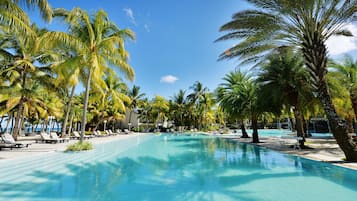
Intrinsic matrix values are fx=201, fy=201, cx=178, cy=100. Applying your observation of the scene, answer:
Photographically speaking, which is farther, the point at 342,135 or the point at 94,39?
the point at 94,39

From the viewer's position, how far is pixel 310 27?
7.52 meters

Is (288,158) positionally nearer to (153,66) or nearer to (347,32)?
(347,32)

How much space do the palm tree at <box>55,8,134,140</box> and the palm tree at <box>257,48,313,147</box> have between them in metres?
8.36

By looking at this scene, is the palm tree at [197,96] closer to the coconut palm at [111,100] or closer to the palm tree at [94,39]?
the coconut palm at [111,100]

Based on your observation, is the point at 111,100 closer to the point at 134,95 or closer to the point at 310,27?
the point at 134,95

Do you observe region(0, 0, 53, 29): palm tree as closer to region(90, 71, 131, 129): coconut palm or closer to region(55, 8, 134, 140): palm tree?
region(55, 8, 134, 140): palm tree

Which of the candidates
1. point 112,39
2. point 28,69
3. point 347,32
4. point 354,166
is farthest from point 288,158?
point 28,69

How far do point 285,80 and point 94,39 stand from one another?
10.8m

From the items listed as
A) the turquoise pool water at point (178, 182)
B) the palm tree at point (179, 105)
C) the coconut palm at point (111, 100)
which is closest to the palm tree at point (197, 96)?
the palm tree at point (179, 105)

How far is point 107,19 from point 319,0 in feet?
34.2

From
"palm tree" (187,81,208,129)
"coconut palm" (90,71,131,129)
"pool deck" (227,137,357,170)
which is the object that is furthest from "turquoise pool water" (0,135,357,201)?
"palm tree" (187,81,208,129)

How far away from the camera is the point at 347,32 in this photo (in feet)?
28.7

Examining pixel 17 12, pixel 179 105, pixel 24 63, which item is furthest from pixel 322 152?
pixel 179 105

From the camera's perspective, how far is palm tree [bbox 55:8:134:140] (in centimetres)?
1079
